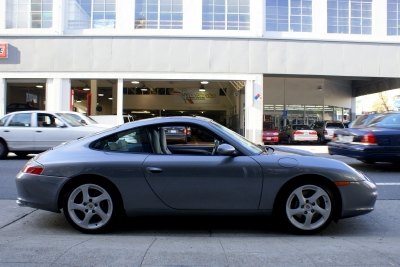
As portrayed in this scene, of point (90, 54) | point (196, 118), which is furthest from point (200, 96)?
point (196, 118)

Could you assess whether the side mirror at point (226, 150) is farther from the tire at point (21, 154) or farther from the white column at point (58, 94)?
the white column at point (58, 94)

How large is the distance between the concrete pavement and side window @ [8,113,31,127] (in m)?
7.22

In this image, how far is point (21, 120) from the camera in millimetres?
12242

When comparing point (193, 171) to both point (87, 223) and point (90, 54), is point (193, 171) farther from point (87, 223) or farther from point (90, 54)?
point (90, 54)

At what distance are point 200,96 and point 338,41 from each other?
42.9 feet

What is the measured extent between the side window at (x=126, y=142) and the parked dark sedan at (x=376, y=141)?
6.26 m

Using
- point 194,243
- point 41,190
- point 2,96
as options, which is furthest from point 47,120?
point 2,96

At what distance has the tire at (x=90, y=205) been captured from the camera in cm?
445

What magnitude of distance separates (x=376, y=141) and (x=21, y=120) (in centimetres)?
1032

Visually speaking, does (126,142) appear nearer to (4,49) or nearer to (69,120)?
(69,120)

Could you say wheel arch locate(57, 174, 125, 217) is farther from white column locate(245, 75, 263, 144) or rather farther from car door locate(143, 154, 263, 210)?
white column locate(245, 75, 263, 144)

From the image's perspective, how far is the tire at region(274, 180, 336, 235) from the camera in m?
4.42

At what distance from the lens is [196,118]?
4969 mm

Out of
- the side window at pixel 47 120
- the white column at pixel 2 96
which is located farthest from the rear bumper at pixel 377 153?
the white column at pixel 2 96
